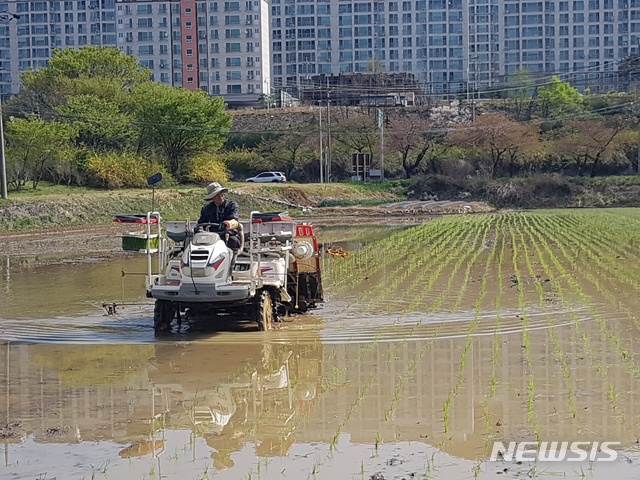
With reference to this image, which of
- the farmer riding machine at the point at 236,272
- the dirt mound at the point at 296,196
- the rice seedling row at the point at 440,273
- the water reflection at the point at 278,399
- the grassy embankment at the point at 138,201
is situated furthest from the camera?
the dirt mound at the point at 296,196

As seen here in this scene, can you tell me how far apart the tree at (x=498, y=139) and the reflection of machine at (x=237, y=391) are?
51.2 meters

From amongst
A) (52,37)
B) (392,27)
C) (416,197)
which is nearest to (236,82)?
(392,27)

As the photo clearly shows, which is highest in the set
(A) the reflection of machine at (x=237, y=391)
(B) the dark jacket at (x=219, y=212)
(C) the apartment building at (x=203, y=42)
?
(C) the apartment building at (x=203, y=42)

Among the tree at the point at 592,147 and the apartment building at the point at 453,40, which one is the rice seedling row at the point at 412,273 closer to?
the tree at the point at 592,147

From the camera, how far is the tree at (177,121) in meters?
51.4

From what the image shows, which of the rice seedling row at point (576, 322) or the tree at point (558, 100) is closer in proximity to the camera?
the rice seedling row at point (576, 322)

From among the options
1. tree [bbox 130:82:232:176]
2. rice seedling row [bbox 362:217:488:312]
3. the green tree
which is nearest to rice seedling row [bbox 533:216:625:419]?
rice seedling row [bbox 362:217:488:312]

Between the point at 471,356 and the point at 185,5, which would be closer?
the point at 471,356

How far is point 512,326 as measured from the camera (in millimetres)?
11945

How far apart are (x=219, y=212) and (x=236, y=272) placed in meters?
0.83

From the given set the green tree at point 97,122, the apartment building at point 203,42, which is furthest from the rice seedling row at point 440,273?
the apartment building at point 203,42

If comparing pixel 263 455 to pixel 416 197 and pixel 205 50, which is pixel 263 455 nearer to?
pixel 416 197

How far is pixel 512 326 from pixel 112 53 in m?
49.0

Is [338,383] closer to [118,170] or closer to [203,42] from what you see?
[118,170]
